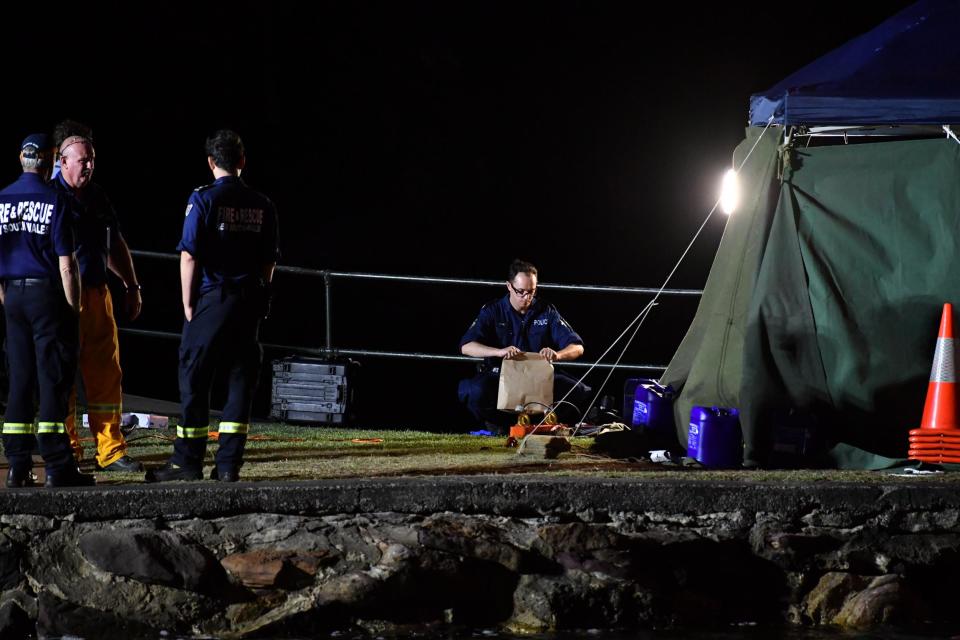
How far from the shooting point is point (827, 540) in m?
5.22

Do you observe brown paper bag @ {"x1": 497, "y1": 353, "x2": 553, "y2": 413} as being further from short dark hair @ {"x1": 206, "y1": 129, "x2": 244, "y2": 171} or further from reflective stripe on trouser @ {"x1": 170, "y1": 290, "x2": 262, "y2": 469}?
short dark hair @ {"x1": 206, "y1": 129, "x2": 244, "y2": 171}

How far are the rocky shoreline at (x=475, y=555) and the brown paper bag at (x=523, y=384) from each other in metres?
2.51

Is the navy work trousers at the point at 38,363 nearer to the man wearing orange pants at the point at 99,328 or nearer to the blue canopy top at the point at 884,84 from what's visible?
the man wearing orange pants at the point at 99,328

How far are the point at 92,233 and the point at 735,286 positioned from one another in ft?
11.9

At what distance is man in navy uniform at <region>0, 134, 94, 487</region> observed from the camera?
17.3 ft

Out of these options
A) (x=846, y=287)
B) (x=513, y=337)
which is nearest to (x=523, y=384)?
(x=513, y=337)

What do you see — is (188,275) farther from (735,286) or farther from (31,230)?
(735,286)

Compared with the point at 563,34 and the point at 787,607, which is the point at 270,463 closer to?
the point at 787,607

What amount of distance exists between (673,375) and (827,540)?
8.68ft

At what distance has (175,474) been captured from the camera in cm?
553

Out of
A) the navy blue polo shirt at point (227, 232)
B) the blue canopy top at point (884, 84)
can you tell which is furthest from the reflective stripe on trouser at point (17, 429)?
the blue canopy top at point (884, 84)

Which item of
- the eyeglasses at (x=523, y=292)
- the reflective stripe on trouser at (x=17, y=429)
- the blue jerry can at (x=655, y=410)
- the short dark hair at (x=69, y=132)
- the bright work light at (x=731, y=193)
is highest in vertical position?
the bright work light at (x=731, y=193)

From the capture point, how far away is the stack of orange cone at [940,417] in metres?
6.16

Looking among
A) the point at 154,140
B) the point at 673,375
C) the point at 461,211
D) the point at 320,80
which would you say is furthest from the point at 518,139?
the point at 673,375
